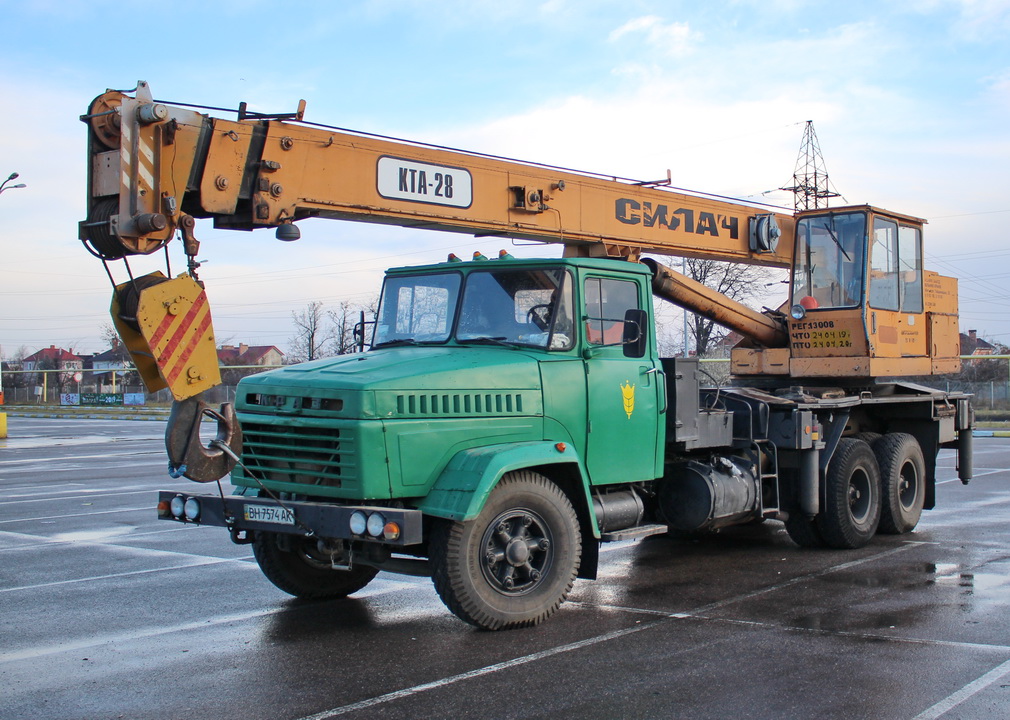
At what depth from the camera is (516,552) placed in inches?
277

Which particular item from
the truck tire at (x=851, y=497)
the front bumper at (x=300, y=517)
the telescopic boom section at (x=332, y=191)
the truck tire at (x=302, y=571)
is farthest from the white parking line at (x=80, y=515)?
the truck tire at (x=851, y=497)

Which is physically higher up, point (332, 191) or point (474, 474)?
point (332, 191)

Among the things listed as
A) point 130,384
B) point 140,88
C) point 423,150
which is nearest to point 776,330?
point 423,150

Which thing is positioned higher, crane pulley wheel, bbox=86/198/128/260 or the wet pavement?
crane pulley wheel, bbox=86/198/128/260

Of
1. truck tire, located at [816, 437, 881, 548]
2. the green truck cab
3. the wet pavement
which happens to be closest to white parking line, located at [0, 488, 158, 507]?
the wet pavement

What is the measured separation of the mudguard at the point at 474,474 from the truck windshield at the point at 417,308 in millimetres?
1336

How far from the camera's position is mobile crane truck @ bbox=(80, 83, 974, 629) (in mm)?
6734

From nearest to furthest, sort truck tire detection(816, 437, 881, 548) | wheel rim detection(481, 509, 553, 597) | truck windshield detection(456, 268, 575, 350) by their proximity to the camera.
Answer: wheel rim detection(481, 509, 553, 597)
truck windshield detection(456, 268, 575, 350)
truck tire detection(816, 437, 881, 548)

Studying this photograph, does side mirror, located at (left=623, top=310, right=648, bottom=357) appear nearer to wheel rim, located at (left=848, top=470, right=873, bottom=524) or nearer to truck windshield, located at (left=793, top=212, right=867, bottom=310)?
wheel rim, located at (left=848, top=470, right=873, bottom=524)

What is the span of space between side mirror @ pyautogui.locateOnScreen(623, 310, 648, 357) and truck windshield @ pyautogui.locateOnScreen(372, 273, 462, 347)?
4.41 ft

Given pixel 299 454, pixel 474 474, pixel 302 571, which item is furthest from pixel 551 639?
pixel 302 571

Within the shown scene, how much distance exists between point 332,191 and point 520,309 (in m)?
1.74

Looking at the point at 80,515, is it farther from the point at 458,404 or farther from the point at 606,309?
the point at 606,309

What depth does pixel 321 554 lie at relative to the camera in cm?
794
